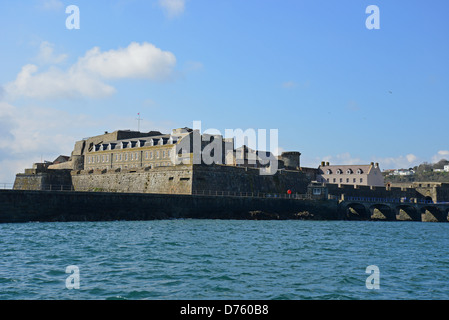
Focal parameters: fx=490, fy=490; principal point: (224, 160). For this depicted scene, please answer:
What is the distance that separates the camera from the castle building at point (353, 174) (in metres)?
96.1

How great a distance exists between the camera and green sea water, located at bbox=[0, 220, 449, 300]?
1533cm

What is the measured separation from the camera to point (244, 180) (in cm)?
6769

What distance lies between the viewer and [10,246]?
25.6 metres

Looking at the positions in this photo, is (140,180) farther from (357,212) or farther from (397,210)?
(397,210)

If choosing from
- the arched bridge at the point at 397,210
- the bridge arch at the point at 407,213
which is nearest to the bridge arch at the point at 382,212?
the arched bridge at the point at 397,210

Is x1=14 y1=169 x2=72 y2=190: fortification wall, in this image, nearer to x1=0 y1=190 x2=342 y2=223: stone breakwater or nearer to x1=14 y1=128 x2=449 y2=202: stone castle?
x1=14 y1=128 x2=449 y2=202: stone castle

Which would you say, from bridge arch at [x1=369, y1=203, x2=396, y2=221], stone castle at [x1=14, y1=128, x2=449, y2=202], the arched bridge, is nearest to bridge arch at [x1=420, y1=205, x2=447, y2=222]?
the arched bridge

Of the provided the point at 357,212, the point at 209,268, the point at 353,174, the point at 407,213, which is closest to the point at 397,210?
the point at 407,213

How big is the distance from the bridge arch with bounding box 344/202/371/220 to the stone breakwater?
769cm

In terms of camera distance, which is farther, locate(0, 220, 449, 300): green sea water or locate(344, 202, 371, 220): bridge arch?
locate(344, 202, 371, 220): bridge arch

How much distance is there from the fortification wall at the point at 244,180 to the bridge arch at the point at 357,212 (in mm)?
7450
